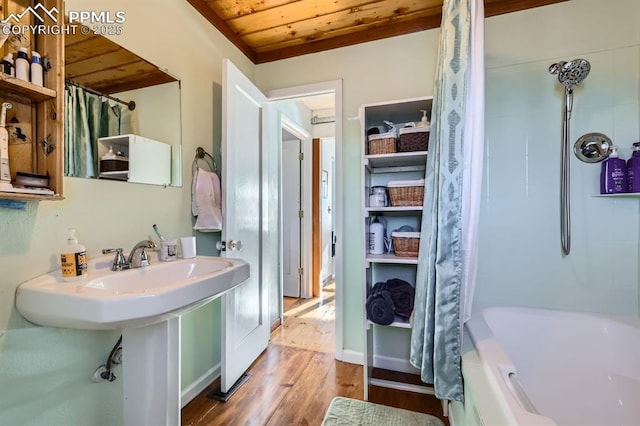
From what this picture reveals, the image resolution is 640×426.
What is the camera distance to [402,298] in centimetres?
167

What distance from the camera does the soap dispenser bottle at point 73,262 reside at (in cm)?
95

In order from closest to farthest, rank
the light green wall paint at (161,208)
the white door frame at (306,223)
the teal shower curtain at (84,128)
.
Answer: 1. the light green wall paint at (161,208)
2. the teal shower curtain at (84,128)
3. the white door frame at (306,223)

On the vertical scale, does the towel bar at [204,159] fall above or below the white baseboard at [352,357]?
above

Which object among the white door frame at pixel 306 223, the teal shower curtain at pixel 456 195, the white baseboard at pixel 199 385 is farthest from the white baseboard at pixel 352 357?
the white door frame at pixel 306 223

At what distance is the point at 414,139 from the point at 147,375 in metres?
1.62

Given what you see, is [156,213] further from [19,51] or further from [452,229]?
[452,229]

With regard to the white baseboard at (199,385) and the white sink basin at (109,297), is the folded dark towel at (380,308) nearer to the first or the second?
the white sink basin at (109,297)

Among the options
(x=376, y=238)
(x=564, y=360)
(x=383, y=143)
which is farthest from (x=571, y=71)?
(x=564, y=360)

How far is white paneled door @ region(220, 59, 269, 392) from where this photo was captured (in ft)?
5.40

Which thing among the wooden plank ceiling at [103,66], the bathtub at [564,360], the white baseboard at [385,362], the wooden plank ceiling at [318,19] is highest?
the wooden plank ceiling at [318,19]

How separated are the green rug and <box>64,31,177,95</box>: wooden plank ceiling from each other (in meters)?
1.86

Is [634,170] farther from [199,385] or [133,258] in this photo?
[199,385]

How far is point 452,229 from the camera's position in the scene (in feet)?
3.68

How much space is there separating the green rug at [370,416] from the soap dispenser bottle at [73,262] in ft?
4.20
